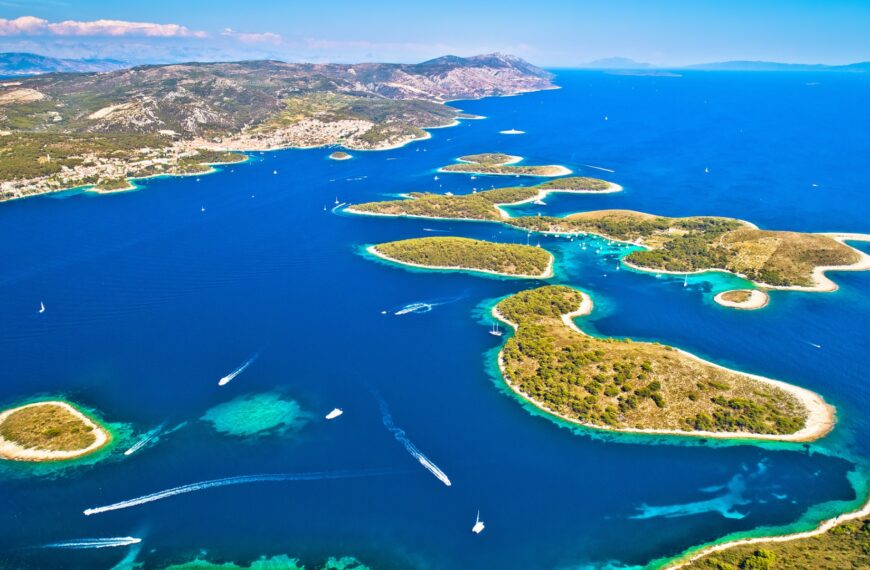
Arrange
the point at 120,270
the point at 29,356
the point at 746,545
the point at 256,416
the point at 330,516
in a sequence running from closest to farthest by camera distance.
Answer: the point at 746,545
the point at 330,516
the point at 256,416
the point at 29,356
the point at 120,270

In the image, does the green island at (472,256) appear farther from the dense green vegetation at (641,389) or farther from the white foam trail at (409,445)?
the white foam trail at (409,445)

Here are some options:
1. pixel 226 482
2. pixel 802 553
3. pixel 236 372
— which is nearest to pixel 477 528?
pixel 226 482

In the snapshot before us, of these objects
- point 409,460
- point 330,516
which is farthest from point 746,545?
point 330,516

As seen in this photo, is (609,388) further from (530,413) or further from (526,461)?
(526,461)

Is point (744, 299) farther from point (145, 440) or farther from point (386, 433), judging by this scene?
point (145, 440)

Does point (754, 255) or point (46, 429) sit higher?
point (754, 255)

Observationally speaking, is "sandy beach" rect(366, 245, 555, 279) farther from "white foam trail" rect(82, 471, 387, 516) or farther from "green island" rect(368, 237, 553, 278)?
"white foam trail" rect(82, 471, 387, 516)

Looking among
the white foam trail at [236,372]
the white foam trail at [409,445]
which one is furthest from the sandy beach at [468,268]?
the white foam trail at [409,445]
